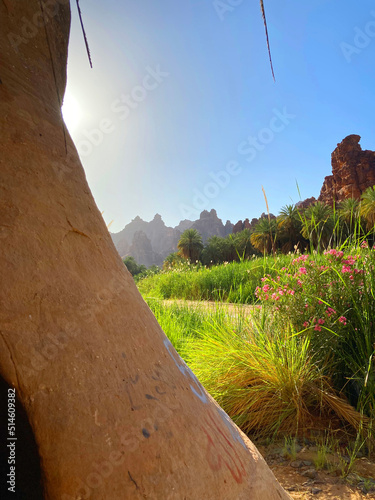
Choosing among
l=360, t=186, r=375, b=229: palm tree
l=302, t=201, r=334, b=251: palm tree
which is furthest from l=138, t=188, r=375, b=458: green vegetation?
l=360, t=186, r=375, b=229: palm tree

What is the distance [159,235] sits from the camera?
399 feet

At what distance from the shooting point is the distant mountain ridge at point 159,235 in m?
100

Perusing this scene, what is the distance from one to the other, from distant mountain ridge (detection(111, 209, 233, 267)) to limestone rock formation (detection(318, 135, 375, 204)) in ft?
158

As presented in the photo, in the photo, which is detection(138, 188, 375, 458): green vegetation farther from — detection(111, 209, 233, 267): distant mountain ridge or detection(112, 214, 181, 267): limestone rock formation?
detection(112, 214, 181, 267): limestone rock formation

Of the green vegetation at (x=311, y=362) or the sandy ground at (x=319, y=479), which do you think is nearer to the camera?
the sandy ground at (x=319, y=479)

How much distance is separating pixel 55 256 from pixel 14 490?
57cm

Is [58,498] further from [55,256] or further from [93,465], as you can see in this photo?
[55,256]

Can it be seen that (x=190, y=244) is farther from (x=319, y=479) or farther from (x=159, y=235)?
(x=159, y=235)

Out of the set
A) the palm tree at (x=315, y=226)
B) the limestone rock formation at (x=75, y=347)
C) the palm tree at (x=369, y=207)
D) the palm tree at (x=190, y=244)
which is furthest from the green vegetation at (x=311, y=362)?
the palm tree at (x=190, y=244)

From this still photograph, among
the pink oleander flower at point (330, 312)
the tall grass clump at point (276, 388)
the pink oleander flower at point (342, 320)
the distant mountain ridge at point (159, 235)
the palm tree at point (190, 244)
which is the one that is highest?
the distant mountain ridge at point (159, 235)

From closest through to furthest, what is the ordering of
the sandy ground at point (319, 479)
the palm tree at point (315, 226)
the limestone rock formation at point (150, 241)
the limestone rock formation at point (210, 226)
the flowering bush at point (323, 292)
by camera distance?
the sandy ground at point (319, 479) < the flowering bush at point (323, 292) < the palm tree at point (315, 226) < the limestone rock formation at point (150, 241) < the limestone rock formation at point (210, 226)

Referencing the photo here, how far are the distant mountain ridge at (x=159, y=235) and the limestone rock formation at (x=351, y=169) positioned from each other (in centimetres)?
4813

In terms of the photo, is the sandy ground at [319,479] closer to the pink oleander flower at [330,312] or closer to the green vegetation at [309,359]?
the green vegetation at [309,359]

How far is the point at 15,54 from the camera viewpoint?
99cm
